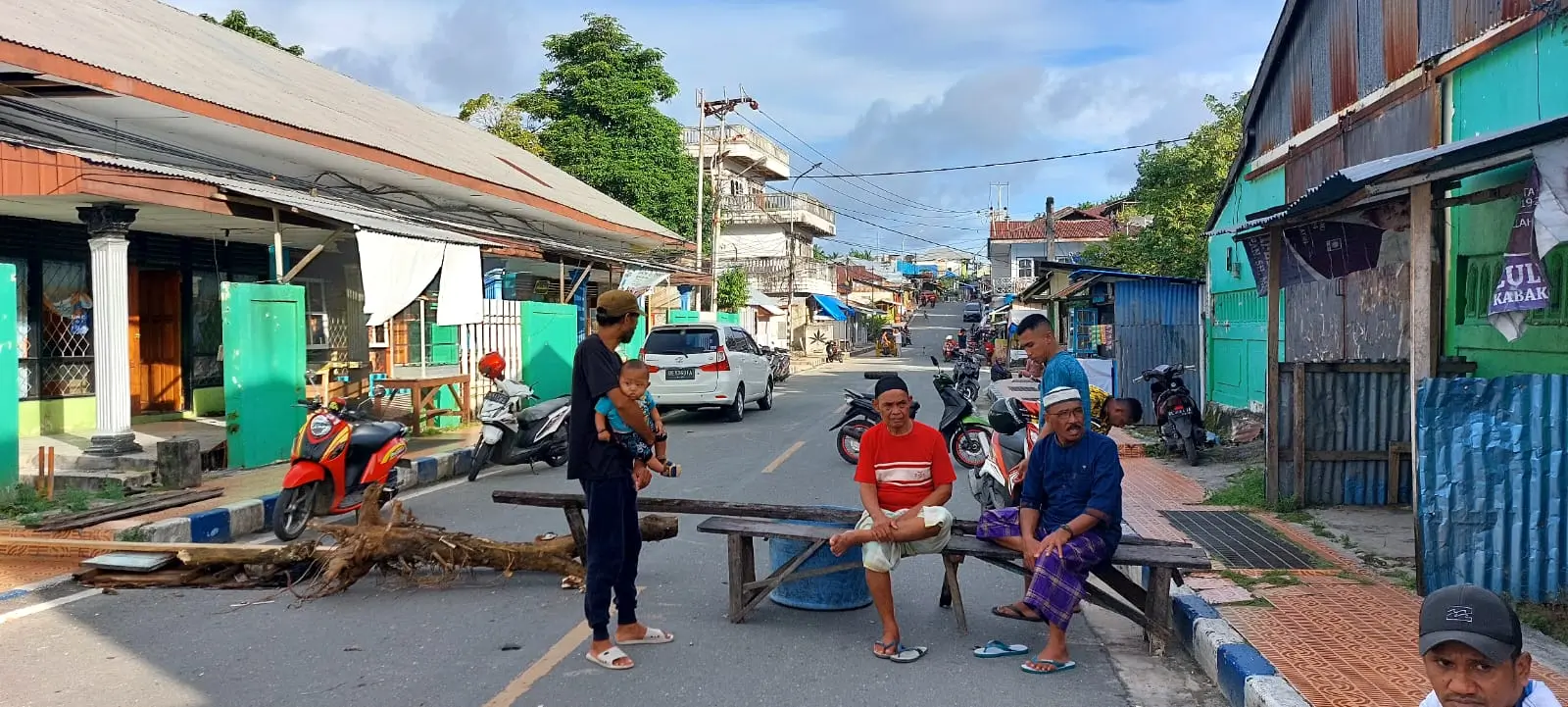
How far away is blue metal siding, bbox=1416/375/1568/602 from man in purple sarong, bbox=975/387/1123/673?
6.51 feet

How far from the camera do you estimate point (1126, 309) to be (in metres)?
16.8

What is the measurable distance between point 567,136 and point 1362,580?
28416 millimetres

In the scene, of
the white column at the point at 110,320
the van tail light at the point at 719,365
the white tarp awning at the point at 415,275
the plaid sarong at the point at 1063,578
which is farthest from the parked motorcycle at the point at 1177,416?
the white column at the point at 110,320

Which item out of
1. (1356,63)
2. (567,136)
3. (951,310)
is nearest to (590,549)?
(1356,63)

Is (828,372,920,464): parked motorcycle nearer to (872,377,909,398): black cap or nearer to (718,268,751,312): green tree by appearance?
(872,377,909,398): black cap

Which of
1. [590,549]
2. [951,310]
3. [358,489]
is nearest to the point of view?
[590,549]

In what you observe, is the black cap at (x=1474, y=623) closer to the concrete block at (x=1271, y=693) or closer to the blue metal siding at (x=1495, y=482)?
the concrete block at (x=1271, y=693)

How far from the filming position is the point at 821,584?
5801mm

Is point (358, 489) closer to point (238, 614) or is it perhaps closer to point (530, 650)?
point (238, 614)

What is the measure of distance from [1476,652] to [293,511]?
775 cm

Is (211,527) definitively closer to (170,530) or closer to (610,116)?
(170,530)

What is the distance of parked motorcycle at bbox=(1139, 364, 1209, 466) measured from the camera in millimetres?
11602

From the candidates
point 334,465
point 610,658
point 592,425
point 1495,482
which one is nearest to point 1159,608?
point 1495,482

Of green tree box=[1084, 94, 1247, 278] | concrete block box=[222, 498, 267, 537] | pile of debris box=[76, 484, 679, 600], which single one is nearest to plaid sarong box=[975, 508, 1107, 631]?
pile of debris box=[76, 484, 679, 600]
